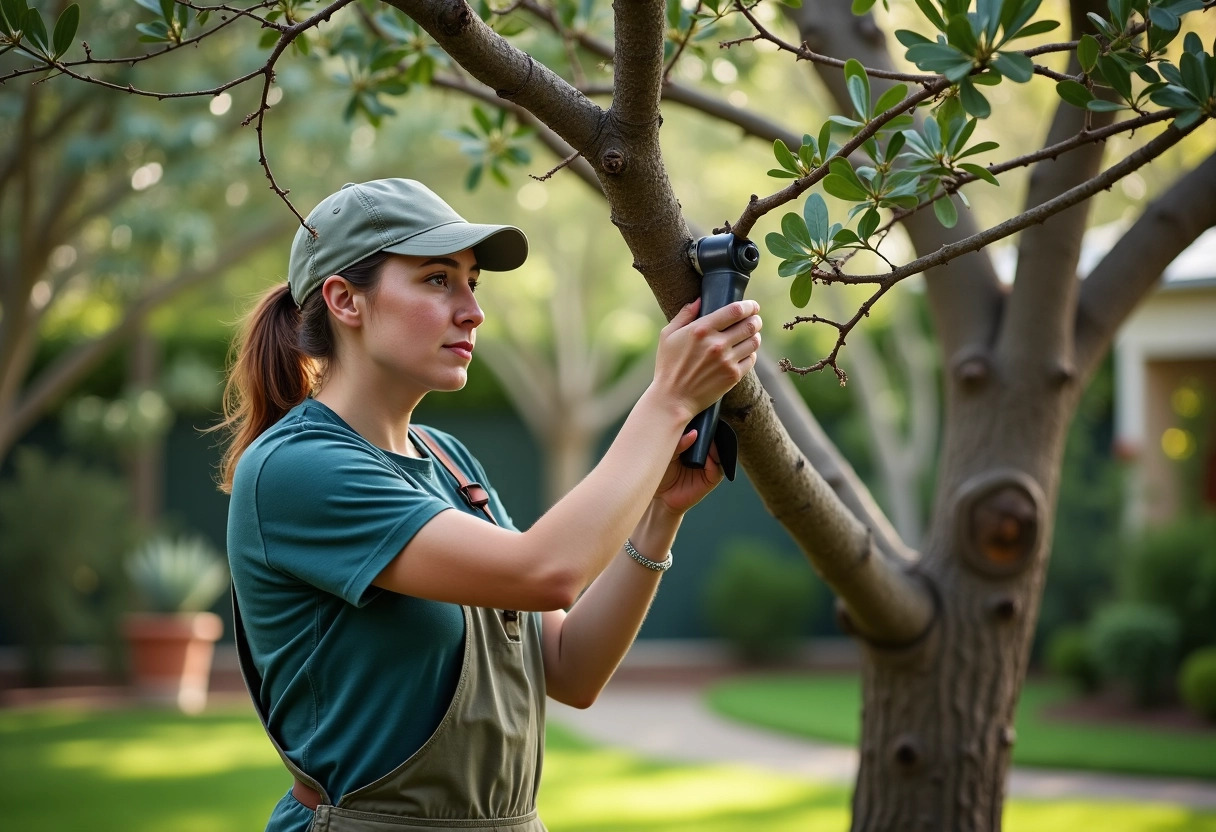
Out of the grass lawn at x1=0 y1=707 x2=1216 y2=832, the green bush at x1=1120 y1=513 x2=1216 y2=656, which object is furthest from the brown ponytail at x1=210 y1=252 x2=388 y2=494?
the green bush at x1=1120 y1=513 x2=1216 y2=656

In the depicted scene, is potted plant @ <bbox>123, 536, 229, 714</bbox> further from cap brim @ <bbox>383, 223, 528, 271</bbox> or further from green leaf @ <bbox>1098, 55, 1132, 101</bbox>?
green leaf @ <bbox>1098, 55, 1132, 101</bbox>

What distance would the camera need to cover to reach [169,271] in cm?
1161

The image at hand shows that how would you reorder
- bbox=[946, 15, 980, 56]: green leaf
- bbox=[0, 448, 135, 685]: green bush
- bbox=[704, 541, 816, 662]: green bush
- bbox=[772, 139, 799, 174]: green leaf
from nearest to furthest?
bbox=[946, 15, 980, 56]: green leaf → bbox=[772, 139, 799, 174]: green leaf → bbox=[0, 448, 135, 685]: green bush → bbox=[704, 541, 816, 662]: green bush

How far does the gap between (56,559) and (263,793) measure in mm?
5643

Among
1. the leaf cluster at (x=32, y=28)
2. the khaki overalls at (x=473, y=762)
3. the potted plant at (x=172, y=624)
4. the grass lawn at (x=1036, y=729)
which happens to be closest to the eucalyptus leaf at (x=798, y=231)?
the khaki overalls at (x=473, y=762)

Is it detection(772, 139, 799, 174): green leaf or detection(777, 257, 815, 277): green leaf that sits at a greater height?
detection(772, 139, 799, 174): green leaf

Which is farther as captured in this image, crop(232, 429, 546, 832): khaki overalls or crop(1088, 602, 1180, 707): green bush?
crop(1088, 602, 1180, 707): green bush

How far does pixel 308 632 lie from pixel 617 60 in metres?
0.92

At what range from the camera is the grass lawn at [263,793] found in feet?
19.3

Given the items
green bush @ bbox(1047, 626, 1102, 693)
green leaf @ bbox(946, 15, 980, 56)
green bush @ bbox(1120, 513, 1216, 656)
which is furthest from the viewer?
green bush @ bbox(1047, 626, 1102, 693)

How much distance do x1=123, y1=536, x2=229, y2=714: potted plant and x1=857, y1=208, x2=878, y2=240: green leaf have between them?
970 centimetres

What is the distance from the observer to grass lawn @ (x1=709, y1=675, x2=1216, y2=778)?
7324 mm

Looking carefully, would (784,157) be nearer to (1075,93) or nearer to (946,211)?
(946,211)

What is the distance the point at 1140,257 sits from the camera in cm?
303
